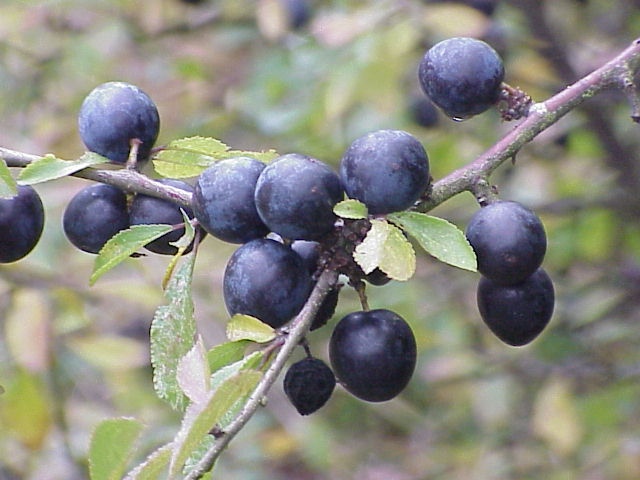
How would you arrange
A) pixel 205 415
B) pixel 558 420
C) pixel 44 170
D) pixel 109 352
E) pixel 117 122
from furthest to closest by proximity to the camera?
pixel 558 420, pixel 109 352, pixel 117 122, pixel 44 170, pixel 205 415

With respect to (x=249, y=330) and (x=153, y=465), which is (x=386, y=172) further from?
(x=153, y=465)

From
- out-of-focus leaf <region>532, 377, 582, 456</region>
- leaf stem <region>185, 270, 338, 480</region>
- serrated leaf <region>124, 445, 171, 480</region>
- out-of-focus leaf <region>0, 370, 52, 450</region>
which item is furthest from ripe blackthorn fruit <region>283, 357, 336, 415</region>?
out-of-focus leaf <region>532, 377, 582, 456</region>

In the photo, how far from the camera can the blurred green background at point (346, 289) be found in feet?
8.48

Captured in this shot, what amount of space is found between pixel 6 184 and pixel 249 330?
0.34 m

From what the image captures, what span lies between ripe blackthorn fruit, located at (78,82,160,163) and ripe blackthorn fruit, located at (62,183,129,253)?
51mm

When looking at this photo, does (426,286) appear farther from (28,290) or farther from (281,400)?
(28,290)

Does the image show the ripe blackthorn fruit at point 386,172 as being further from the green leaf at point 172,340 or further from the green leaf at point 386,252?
the green leaf at point 172,340

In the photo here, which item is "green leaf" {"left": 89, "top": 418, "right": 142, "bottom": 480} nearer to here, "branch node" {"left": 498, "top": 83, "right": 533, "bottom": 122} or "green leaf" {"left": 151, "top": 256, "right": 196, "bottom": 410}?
"green leaf" {"left": 151, "top": 256, "right": 196, "bottom": 410}

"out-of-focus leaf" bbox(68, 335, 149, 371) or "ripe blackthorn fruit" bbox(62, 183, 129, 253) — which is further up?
"ripe blackthorn fruit" bbox(62, 183, 129, 253)

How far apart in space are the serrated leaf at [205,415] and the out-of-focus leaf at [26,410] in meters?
1.64

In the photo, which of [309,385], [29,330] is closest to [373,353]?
[309,385]

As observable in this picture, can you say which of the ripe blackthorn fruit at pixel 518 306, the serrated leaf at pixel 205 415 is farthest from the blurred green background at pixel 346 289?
the serrated leaf at pixel 205 415

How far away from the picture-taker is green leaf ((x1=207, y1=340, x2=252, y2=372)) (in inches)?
44.4

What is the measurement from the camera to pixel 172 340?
1136 mm
